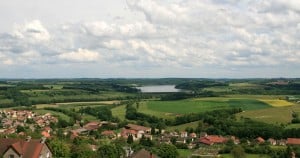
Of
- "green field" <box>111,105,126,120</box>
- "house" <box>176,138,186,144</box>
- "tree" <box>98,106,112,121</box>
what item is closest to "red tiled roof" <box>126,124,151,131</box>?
"house" <box>176,138,186,144</box>

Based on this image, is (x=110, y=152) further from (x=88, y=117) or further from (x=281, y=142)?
(x=88, y=117)

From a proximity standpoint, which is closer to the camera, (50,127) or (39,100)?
(50,127)

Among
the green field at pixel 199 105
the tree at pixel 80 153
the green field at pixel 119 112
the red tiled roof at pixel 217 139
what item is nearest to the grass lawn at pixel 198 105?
the green field at pixel 199 105

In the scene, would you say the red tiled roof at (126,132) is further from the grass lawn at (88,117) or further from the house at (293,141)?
the house at (293,141)

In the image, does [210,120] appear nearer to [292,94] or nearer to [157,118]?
Result: [157,118]

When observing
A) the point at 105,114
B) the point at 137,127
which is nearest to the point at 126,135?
the point at 137,127

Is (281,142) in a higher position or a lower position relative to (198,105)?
lower

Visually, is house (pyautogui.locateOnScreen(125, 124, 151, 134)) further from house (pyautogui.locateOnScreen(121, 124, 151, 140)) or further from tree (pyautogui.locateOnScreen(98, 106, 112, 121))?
tree (pyautogui.locateOnScreen(98, 106, 112, 121))

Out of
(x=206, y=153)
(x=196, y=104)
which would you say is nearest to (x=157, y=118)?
(x=196, y=104)

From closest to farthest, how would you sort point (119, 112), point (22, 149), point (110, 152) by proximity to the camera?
1. point (22, 149)
2. point (110, 152)
3. point (119, 112)
